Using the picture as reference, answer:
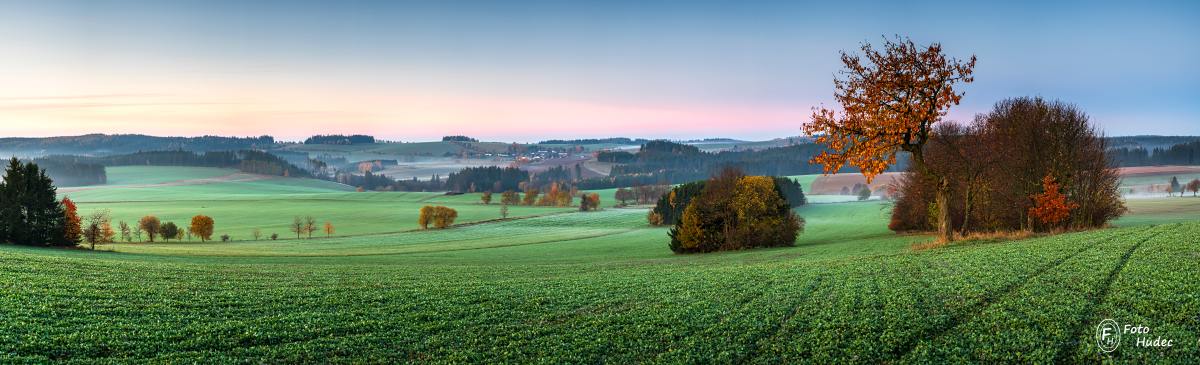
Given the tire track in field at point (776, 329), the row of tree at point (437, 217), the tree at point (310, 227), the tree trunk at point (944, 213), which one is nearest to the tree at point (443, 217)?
the row of tree at point (437, 217)

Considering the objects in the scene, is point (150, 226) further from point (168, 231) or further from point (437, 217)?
point (437, 217)

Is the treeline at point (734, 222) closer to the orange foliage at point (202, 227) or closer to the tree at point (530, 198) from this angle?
the orange foliage at point (202, 227)

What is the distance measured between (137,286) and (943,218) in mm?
35109

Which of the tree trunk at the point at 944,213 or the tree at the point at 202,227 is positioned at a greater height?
the tree trunk at the point at 944,213

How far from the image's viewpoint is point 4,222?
50.0 meters

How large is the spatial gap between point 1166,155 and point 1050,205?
11910cm

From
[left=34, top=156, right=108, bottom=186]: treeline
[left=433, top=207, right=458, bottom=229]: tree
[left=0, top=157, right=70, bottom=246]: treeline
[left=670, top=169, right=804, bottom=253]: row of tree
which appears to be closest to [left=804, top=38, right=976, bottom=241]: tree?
[left=670, top=169, right=804, bottom=253]: row of tree

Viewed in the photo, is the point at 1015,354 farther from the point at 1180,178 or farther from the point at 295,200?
the point at 295,200

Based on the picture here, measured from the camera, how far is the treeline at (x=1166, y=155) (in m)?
119

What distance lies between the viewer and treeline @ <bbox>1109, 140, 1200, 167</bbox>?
391 feet

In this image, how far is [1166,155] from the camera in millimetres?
125438

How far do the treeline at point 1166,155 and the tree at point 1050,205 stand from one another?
3821 inches

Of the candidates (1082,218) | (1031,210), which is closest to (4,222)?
(1031,210)

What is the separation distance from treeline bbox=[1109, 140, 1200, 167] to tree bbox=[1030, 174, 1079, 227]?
318 feet
